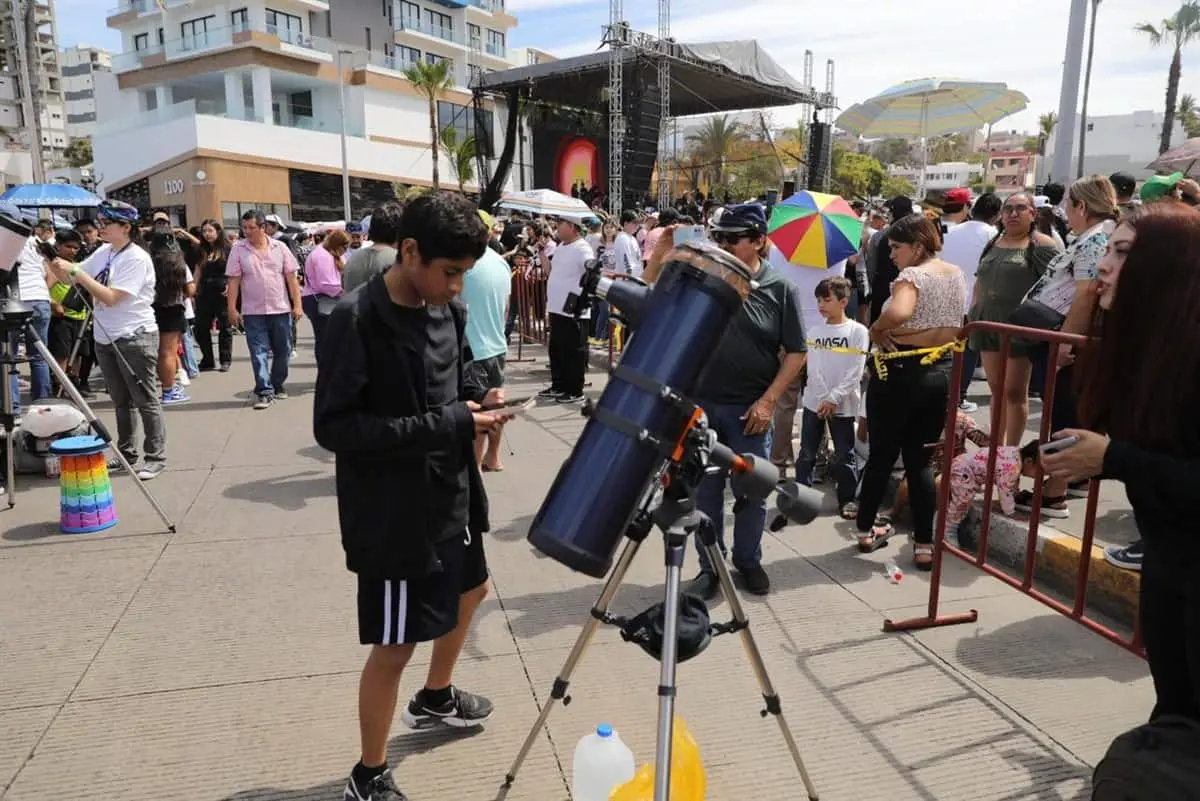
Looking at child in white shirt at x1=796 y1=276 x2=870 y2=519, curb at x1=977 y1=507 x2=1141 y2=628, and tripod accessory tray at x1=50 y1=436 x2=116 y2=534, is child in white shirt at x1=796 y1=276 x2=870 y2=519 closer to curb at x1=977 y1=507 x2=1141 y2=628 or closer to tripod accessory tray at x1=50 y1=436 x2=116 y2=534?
curb at x1=977 y1=507 x2=1141 y2=628

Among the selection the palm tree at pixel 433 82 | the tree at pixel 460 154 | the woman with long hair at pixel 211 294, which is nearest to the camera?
the woman with long hair at pixel 211 294

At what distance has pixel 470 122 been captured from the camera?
4506 centimetres

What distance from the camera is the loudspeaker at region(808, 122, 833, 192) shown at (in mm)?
27281

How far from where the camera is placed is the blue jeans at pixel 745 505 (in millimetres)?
3939

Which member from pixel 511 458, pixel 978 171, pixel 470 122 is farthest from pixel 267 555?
pixel 978 171

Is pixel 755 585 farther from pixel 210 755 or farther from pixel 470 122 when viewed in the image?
pixel 470 122

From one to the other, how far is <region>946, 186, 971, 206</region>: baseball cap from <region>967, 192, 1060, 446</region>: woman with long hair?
6.09ft

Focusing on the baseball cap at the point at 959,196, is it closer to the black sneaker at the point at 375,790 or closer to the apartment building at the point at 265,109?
the black sneaker at the point at 375,790

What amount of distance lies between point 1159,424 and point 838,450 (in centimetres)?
350

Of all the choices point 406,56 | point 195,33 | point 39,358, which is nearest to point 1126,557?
point 39,358

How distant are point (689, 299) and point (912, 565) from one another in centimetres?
324

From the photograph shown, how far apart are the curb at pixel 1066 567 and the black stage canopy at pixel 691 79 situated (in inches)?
767

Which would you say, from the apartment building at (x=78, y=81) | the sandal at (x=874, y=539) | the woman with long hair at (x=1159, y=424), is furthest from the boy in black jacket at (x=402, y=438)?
the apartment building at (x=78, y=81)

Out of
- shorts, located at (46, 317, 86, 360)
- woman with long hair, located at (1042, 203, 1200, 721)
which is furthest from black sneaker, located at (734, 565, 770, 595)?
shorts, located at (46, 317, 86, 360)
